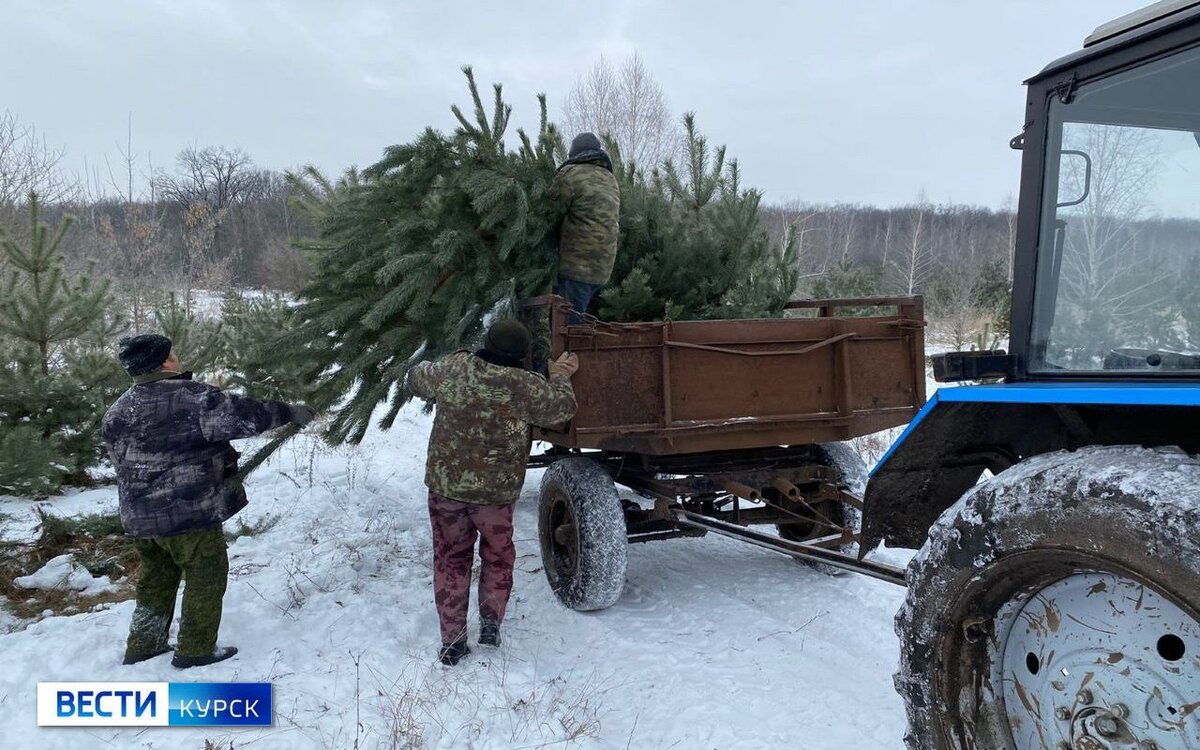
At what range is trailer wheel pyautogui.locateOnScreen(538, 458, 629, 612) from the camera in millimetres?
4586

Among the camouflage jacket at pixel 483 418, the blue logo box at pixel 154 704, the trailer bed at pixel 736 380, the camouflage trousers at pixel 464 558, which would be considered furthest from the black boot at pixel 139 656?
the trailer bed at pixel 736 380

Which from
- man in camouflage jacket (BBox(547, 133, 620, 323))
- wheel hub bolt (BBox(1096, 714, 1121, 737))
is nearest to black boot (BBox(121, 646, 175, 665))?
man in camouflage jacket (BBox(547, 133, 620, 323))

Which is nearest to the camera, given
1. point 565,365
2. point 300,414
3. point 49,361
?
point 565,365

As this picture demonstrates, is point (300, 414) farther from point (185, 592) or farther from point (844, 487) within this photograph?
point (844, 487)

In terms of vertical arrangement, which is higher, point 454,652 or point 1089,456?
point 1089,456

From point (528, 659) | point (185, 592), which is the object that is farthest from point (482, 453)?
point (185, 592)

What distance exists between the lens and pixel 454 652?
4.08m

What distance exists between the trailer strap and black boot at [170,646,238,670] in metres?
2.53

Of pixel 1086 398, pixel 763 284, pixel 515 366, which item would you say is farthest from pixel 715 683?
pixel 763 284

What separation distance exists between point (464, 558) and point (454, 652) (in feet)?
1.56

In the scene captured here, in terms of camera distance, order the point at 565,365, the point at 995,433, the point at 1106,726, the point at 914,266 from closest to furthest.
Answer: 1. the point at 1106,726
2. the point at 995,433
3. the point at 565,365
4. the point at 914,266

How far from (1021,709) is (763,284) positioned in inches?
175

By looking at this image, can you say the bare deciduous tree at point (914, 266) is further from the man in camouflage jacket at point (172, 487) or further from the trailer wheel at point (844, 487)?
the man in camouflage jacket at point (172, 487)

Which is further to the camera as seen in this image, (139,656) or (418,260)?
(418,260)
